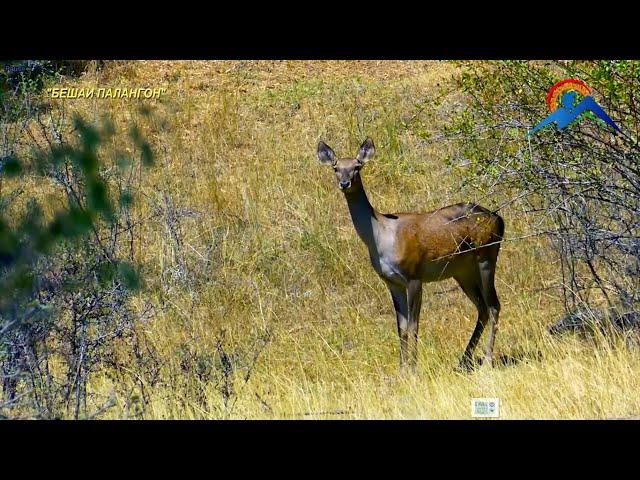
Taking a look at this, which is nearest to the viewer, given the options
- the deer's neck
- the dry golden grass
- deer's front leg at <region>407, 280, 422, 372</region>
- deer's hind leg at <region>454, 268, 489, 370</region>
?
the dry golden grass

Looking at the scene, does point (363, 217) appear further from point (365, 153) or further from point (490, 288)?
point (490, 288)

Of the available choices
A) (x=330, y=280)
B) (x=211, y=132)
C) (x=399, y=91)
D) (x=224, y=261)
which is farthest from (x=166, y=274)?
(x=399, y=91)

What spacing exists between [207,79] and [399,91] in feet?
11.8

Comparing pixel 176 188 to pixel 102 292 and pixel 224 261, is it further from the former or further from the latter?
pixel 102 292

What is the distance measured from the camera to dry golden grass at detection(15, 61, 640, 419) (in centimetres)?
933

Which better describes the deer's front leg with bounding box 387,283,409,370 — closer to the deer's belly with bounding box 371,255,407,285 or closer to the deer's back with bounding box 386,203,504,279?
the deer's belly with bounding box 371,255,407,285

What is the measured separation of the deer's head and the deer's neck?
0.37ft

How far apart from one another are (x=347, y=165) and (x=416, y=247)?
42.0 inches

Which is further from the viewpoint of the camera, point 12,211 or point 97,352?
point 12,211

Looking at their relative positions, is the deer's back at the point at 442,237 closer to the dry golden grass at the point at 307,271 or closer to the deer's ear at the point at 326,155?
the deer's ear at the point at 326,155

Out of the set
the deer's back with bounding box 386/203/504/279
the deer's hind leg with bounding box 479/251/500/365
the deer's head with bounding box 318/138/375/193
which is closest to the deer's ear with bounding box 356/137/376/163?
the deer's head with bounding box 318/138/375/193

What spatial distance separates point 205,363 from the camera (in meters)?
9.72

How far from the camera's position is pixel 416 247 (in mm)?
10492

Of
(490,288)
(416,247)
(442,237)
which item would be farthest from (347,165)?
(490,288)
